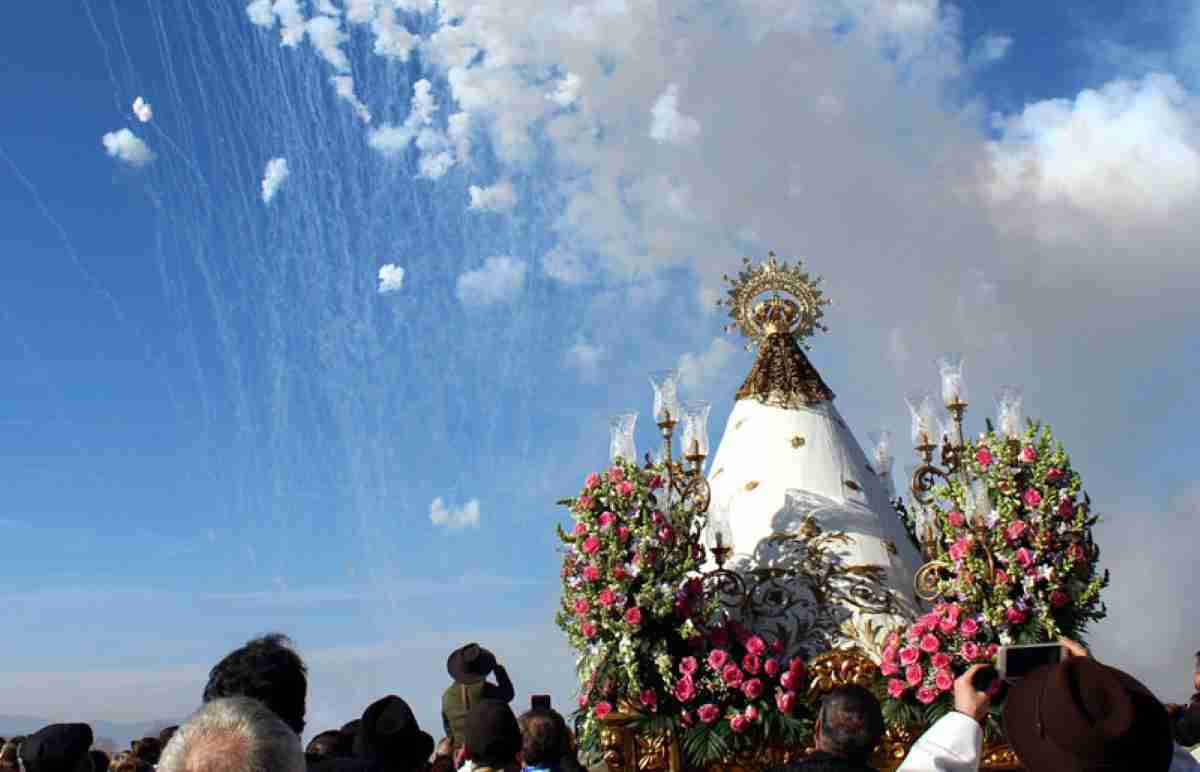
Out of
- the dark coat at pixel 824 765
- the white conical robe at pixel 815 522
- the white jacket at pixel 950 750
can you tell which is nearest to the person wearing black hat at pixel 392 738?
the dark coat at pixel 824 765

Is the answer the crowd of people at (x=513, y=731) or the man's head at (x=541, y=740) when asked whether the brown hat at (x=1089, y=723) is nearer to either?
the crowd of people at (x=513, y=731)

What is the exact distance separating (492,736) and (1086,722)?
315cm

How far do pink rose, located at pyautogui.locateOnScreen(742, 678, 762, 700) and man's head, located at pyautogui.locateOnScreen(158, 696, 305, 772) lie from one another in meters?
9.81

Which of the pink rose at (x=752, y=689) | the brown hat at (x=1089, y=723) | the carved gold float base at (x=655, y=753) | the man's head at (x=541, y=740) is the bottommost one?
the brown hat at (x=1089, y=723)

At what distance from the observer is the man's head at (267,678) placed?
3967 millimetres

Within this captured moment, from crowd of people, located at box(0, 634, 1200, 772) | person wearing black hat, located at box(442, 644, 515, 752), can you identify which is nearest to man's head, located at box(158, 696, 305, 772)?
crowd of people, located at box(0, 634, 1200, 772)

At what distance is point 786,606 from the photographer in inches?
536

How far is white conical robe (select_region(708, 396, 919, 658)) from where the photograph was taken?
13586mm

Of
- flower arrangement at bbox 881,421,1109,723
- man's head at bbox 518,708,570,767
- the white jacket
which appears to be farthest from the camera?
flower arrangement at bbox 881,421,1109,723

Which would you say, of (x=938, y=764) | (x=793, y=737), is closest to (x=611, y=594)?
(x=793, y=737)

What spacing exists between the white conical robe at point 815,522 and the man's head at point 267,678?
10.1 meters

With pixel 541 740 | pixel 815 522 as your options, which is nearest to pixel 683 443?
pixel 815 522

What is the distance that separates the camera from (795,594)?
540 inches

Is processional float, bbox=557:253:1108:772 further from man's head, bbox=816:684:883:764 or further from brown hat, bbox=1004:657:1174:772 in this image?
brown hat, bbox=1004:657:1174:772
